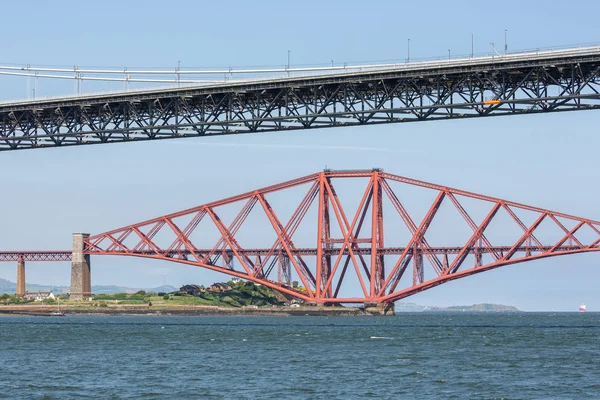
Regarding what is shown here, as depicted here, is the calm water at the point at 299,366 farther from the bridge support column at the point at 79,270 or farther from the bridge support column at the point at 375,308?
the bridge support column at the point at 79,270

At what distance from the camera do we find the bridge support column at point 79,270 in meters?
186

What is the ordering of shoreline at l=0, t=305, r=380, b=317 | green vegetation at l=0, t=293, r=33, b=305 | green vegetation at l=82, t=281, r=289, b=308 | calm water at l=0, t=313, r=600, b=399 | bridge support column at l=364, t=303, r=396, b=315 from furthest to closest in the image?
1. green vegetation at l=0, t=293, r=33, b=305
2. green vegetation at l=82, t=281, r=289, b=308
3. shoreline at l=0, t=305, r=380, b=317
4. bridge support column at l=364, t=303, r=396, b=315
5. calm water at l=0, t=313, r=600, b=399

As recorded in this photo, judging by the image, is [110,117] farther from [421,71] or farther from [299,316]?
[299,316]

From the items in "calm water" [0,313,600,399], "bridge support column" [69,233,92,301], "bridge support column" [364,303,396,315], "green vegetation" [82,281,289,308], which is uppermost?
"bridge support column" [69,233,92,301]

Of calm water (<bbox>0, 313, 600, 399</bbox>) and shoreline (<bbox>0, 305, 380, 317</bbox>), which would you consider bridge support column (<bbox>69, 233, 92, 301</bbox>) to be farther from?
calm water (<bbox>0, 313, 600, 399</bbox>)

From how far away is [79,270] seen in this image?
18638cm

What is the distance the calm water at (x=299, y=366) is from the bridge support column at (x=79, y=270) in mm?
91547

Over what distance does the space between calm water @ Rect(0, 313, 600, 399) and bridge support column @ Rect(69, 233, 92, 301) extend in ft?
300

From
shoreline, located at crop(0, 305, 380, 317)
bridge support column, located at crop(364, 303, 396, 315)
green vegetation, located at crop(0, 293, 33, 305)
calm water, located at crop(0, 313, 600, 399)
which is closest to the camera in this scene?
calm water, located at crop(0, 313, 600, 399)

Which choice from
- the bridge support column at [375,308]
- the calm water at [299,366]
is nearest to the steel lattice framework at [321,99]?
the calm water at [299,366]

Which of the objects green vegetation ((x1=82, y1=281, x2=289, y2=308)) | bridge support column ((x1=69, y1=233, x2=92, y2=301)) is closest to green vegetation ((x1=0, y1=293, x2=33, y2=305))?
bridge support column ((x1=69, y1=233, x2=92, y2=301))

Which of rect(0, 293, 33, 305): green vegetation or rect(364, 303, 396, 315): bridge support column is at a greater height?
rect(0, 293, 33, 305): green vegetation

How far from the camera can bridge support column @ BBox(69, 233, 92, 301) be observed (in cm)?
18600

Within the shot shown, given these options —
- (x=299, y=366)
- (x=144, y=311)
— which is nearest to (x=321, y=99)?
(x=299, y=366)
